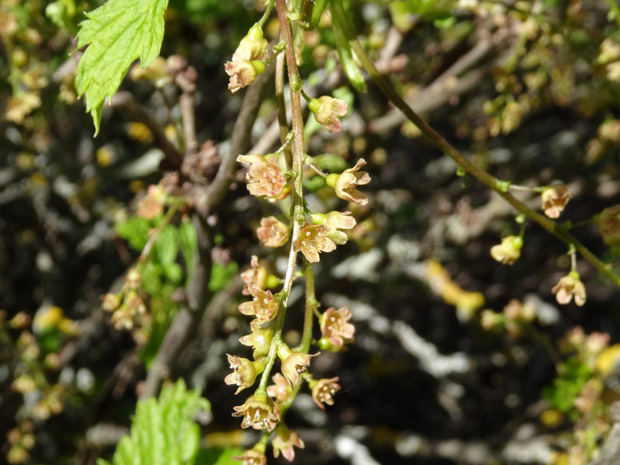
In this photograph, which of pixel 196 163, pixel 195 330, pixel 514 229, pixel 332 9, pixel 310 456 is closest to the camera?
pixel 332 9

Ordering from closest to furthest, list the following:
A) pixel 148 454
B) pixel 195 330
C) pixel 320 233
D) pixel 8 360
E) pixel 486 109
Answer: pixel 320 233 < pixel 148 454 < pixel 195 330 < pixel 486 109 < pixel 8 360

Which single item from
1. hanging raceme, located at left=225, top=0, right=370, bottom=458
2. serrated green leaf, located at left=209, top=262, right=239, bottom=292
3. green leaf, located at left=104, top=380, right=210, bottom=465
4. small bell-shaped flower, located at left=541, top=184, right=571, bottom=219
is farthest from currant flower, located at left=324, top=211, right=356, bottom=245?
serrated green leaf, located at left=209, top=262, right=239, bottom=292

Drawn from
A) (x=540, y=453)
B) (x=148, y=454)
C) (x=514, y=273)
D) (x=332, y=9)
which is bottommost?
(x=148, y=454)

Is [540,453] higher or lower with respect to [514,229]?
lower

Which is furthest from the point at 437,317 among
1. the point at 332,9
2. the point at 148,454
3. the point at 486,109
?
the point at 332,9

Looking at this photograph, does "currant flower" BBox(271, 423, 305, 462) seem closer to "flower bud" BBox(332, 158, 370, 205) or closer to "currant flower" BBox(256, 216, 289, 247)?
"currant flower" BBox(256, 216, 289, 247)

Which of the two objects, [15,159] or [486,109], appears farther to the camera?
[15,159]

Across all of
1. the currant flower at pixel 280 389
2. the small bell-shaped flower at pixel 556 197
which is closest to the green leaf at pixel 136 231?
the currant flower at pixel 280 389

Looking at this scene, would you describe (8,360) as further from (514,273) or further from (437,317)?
(514,273)
